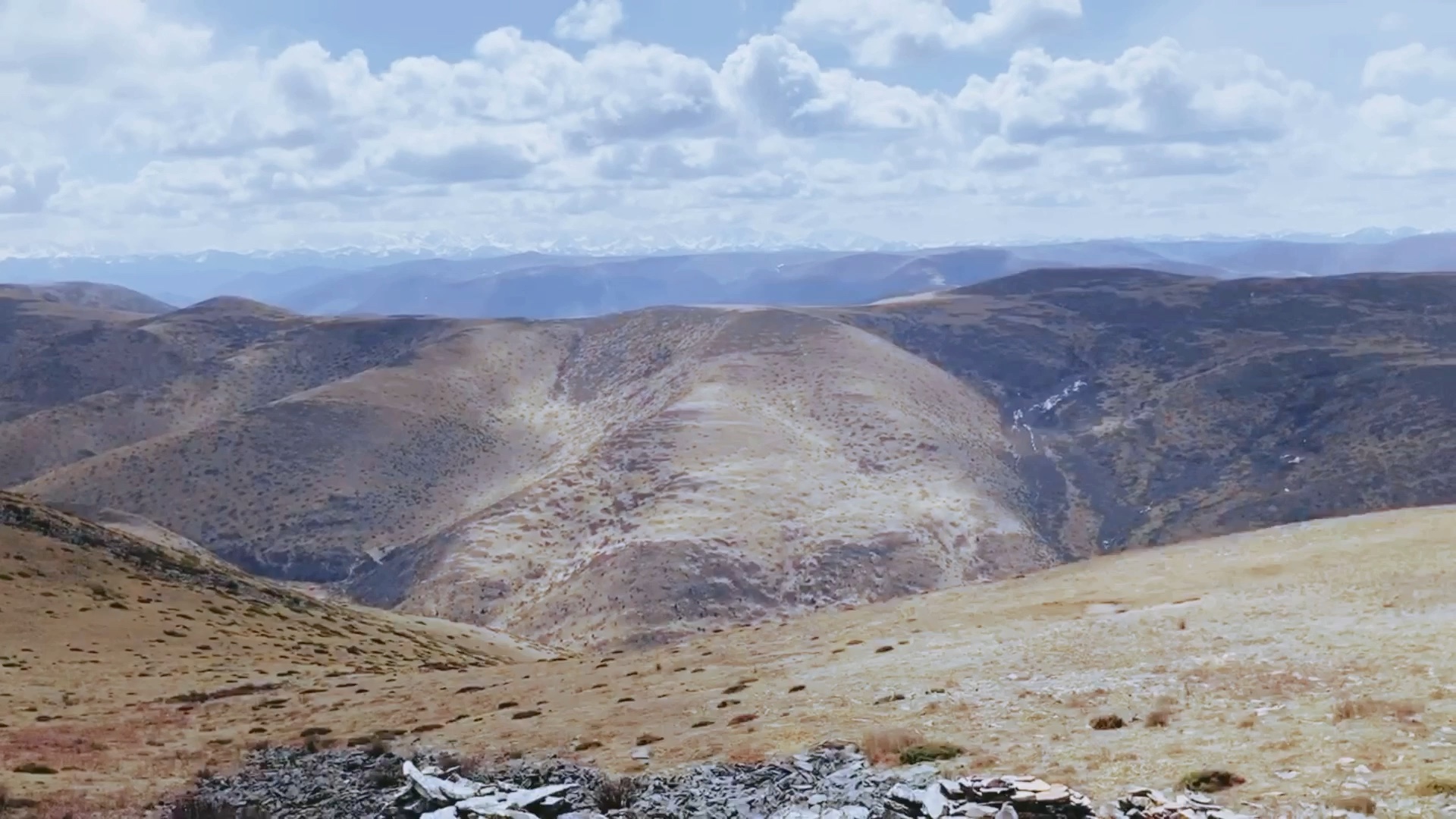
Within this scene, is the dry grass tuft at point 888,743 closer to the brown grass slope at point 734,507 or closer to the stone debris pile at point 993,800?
the stone debris pile at point 993,800

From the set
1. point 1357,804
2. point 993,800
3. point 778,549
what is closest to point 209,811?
point 993,800

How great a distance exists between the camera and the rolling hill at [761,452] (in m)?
101

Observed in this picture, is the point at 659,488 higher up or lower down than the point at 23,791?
lower down

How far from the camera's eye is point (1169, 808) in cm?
1365

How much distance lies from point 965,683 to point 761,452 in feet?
319

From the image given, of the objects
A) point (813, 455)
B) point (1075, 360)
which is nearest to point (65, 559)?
point (813, 455)

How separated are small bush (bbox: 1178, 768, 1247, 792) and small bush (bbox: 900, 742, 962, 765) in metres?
3.87

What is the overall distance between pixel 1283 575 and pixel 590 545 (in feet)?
256

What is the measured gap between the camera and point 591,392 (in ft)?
541

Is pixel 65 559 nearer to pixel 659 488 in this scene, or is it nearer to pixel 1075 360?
pixel 659 488

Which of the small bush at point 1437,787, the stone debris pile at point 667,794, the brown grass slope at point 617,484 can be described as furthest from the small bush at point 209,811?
the brown grass slope at point 617,484

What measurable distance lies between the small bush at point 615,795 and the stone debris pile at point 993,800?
4.90 meters

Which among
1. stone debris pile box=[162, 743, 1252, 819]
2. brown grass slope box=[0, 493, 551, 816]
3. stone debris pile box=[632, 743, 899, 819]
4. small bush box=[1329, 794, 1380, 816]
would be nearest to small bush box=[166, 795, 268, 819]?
stone debris pile box=[162, 743, 1252, 819]

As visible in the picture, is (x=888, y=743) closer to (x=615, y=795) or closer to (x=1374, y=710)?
(x=615, y=795)
